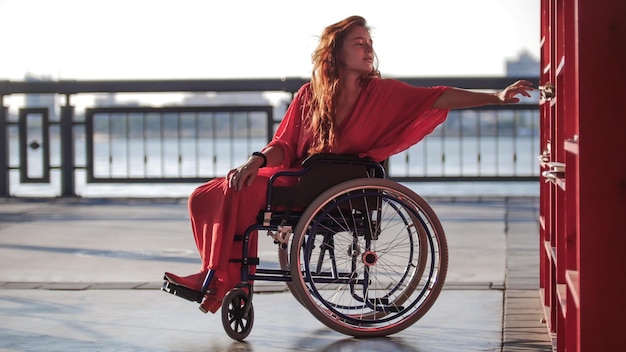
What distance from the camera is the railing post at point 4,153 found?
376 inches

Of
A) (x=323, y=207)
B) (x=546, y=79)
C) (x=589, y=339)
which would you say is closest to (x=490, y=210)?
(x=546, y=79)

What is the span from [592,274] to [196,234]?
1776 mm

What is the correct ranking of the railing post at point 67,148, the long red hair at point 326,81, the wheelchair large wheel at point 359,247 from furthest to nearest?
the railing post at point 67,148
the long red hair at point 326,81
the wheelchair large wheel at point 359,247

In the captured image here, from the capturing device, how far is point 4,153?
953 cm

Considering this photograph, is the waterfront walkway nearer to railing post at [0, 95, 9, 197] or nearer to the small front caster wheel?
the small front caster wheel

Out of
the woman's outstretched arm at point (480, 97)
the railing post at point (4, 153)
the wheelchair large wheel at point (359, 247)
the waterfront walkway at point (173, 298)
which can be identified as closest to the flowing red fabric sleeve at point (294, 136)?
the wheelchair large wheel at point (359, 247)

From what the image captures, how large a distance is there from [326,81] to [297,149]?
0.25 m

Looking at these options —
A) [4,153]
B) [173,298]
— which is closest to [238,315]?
[173,298]

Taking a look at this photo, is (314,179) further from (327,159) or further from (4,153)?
(4,153)

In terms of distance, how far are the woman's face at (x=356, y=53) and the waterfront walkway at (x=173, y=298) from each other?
0.85m

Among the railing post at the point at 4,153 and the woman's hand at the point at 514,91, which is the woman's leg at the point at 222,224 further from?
the railing post at the point at 4,153

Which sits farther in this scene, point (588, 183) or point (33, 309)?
point (33, 309)

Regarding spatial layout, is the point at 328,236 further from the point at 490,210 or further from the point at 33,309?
the point at 490,210

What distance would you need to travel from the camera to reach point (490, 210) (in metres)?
8.27
